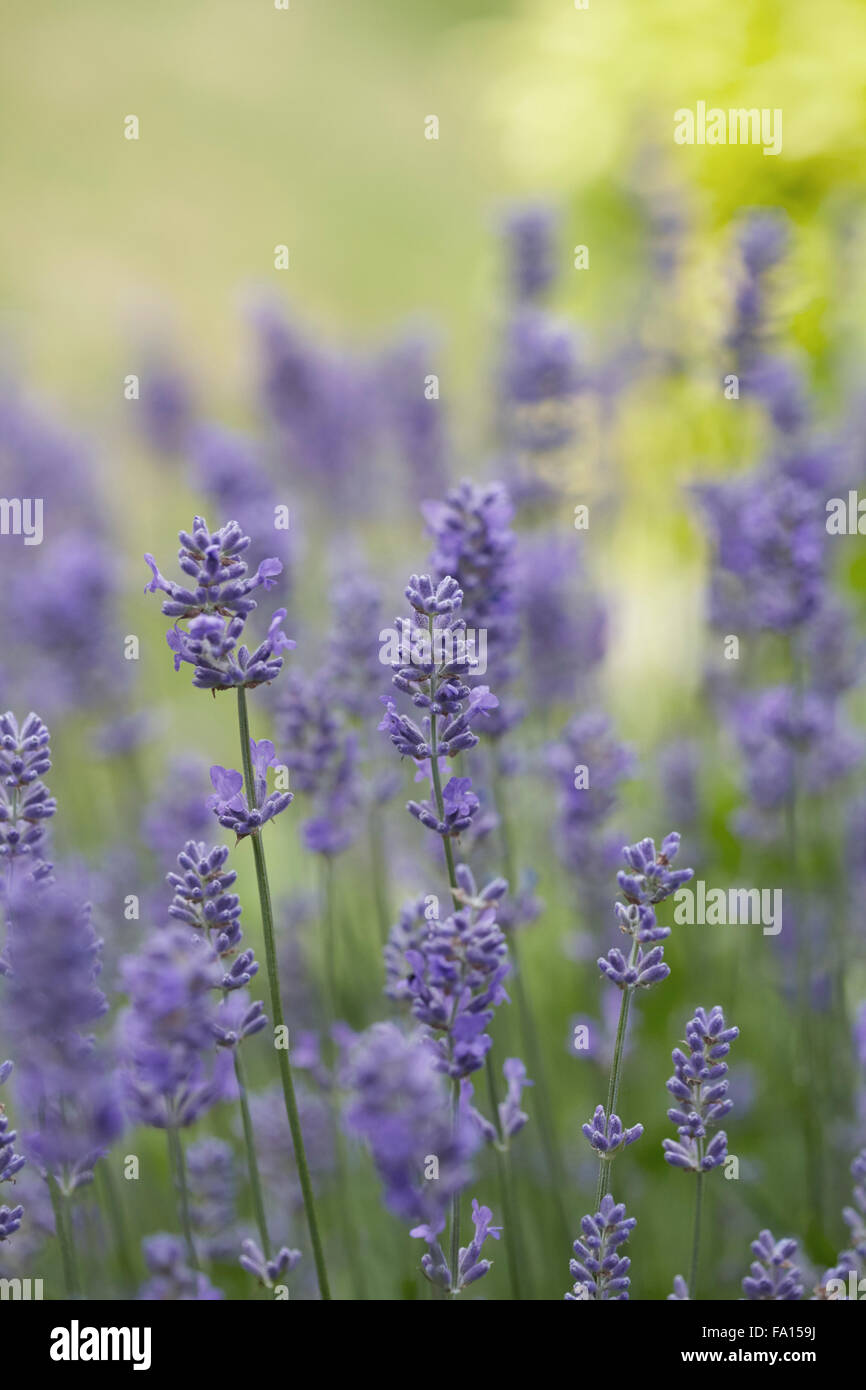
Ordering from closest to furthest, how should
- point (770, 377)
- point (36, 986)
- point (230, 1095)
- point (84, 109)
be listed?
1. point (36, 986)
2. point (230, 1095)
3. point (770, 377)
4. point (84, 109)

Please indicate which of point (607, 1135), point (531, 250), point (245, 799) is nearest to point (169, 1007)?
point (245, 799)

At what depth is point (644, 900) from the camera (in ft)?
4.56

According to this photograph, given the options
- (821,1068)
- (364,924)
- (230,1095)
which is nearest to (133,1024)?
(230,1095)

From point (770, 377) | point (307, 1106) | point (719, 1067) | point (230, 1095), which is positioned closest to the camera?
point (719, 1067)

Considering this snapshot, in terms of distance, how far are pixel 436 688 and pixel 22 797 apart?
507 millimetres

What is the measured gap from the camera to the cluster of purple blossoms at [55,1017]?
1.15 meters

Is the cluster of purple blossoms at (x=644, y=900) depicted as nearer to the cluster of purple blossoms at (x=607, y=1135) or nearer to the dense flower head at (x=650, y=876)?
the dense flower head at (x=650, y=876)

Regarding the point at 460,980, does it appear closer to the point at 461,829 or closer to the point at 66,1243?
the point at 461,829

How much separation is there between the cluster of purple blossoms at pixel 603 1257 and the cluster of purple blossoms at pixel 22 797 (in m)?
0.75

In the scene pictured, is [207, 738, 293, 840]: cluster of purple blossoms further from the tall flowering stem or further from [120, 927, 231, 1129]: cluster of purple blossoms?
the tall flowering stem

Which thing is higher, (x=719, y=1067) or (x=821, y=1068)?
(x=719, y=1067)
